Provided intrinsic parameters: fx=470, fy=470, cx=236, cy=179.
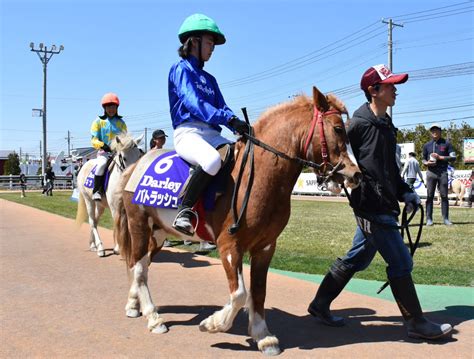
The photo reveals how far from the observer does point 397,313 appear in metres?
5.11

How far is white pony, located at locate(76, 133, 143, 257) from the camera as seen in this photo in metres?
8.27

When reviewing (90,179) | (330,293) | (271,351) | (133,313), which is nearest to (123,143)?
(90,179)

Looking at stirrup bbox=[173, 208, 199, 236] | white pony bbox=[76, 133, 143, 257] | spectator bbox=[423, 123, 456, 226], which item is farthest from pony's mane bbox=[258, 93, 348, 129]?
spectator bbox=[423, 123, 456, 226]

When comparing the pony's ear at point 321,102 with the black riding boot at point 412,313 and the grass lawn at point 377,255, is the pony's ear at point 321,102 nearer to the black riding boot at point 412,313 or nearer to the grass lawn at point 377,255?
the black riding boot at point 412,313

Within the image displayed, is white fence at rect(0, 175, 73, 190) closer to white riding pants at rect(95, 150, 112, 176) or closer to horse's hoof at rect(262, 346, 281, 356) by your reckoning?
white riding pants at rect(95, 150, 112, 176)

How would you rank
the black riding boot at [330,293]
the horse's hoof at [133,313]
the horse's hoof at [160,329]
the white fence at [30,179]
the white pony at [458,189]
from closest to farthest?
the horse's hoof at [160,329], the black riding boot at [330,293], the horse's hoof at [133,313], the white pony at [458,189], the white fence at [30,179]

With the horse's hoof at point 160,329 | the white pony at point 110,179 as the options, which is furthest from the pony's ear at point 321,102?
the white pony at point 110,179

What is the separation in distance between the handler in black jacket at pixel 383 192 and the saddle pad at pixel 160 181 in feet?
5.57

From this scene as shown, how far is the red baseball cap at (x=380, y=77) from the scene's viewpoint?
441 centimetres

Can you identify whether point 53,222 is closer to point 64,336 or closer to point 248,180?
point 64,336

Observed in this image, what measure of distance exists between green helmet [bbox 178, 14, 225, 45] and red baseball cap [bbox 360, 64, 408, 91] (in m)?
1.45

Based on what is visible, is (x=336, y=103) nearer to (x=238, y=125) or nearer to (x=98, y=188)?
(x=238, y=125)

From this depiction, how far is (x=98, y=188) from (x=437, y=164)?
815 cm

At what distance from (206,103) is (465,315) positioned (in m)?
3.52
